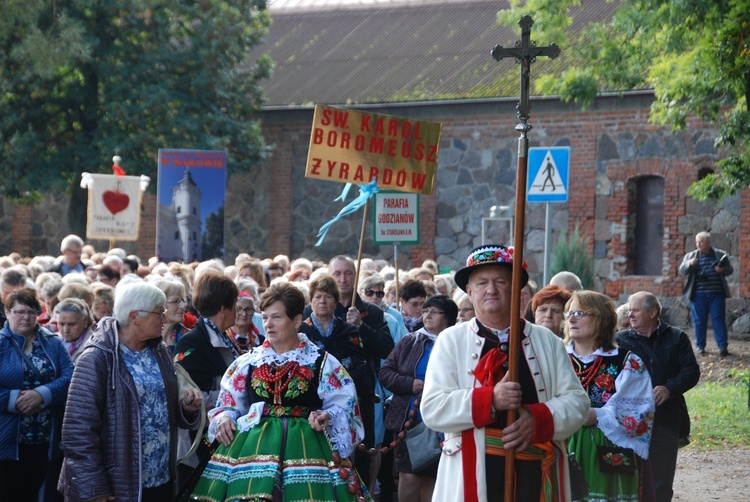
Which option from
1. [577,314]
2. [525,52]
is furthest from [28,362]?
[525,52]

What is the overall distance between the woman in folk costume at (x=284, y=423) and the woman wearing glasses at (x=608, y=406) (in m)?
1.34

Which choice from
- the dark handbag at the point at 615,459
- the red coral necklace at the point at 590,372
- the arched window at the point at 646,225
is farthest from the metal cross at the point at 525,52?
the arched window at the point at 646,225

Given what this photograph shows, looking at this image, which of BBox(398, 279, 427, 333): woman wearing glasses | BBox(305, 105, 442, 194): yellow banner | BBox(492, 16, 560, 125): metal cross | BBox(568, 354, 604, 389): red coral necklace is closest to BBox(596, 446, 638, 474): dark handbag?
BBox(568, 354, 604, 389): red coral necklace

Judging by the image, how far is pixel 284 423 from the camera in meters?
6.56

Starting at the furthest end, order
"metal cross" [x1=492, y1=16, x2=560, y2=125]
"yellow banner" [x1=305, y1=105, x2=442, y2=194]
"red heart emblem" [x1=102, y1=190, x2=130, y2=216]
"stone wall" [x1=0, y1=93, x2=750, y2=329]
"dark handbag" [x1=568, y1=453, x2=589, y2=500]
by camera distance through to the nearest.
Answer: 1. "stone wall" [x1=0, y1=93, x2=750, y2=329]
2. "red heart emblem" [x1=102, y1=190, x2=130, y2=216]
3. "yellow banner" [x1=305, y1=105, x2=442, y2=194]
4. "dark handbag" [x1=568, y1=453, x2=589, y2=500]
5. "metal cross" [x1=492, y1=16, x2=560, y2=125]

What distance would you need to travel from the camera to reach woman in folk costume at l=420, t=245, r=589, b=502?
4977 millimetres

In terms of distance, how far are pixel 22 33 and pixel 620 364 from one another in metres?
21.2

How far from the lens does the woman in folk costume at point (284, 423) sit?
21.1ft

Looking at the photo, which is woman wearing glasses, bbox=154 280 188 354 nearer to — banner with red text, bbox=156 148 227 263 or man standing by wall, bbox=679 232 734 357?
banner with red text, bbox=156 148 227 263

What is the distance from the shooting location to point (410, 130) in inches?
425

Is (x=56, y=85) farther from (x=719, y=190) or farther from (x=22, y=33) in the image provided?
(x=719, y=190)

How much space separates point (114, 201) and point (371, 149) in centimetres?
793

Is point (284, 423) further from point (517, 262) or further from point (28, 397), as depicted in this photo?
point (517, 262)

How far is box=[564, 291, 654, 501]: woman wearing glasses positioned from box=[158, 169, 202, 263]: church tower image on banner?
909 cm
